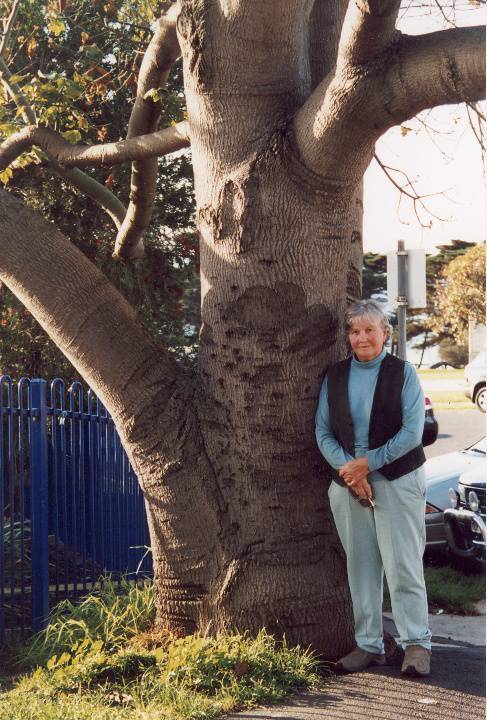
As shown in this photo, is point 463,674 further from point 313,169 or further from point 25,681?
point 313,169

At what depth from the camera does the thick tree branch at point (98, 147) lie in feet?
21.6

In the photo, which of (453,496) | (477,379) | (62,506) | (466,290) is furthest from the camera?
(466,290)

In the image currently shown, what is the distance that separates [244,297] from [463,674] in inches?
92.0

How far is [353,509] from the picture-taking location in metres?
5.40

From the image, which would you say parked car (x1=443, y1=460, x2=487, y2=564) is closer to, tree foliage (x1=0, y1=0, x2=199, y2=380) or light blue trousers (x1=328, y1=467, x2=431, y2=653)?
light blue trousers (x1=328, y1=467, x2=431, y2=653)

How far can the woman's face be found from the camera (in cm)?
540

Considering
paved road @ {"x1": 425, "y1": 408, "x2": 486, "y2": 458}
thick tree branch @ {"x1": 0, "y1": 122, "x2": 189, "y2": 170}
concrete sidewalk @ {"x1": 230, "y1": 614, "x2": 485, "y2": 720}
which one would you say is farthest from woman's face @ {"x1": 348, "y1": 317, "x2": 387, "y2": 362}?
paved road @ {"x1": 425, "y1": 408, "x2": 486, "y2": 458}

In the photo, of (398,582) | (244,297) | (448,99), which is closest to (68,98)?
(244,297)

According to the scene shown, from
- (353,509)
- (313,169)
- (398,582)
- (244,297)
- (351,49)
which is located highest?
(351,49)

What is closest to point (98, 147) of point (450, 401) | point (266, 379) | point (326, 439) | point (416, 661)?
point (266, 379)

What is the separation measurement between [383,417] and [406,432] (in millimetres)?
164

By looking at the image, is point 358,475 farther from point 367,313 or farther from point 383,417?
point 367,313

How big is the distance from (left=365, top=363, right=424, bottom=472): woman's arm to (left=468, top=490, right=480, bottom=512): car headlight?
4186mm

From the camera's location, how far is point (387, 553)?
5.31 meters
